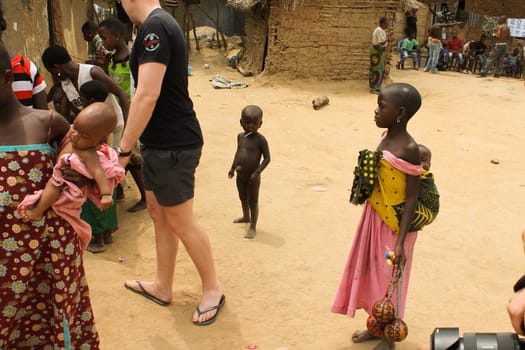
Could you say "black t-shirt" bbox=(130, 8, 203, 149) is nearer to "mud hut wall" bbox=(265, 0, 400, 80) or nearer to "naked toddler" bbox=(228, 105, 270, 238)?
"naked toddler" bbox=(228, 105, 270, 238)

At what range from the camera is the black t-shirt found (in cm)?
260

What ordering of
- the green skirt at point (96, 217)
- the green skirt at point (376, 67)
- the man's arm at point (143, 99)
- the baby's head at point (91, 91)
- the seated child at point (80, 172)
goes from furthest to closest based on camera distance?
1. the green skirt at point (376, 67)
2. the green skirt at point (96, 217)
3. the baby's head at point (91, 91)
4. the man's arm at point (143, 99)
5. the seated child at point (80, 172)

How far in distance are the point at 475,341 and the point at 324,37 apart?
10332mm

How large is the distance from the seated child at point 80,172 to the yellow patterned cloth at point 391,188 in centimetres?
124

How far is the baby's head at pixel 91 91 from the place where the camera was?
12.4ft

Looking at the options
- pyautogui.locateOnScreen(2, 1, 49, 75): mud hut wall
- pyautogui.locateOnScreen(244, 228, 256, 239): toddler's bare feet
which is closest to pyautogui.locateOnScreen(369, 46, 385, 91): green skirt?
pyautogui.locateOnScreen(2, 1, 49, 75): mud hut wall

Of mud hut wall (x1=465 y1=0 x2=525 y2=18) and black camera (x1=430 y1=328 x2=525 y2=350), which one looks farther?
mud hut wall (x1=465 y1=0 x2=525 y2=18)

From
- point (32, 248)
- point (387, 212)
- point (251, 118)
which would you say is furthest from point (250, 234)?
point (32, 248)

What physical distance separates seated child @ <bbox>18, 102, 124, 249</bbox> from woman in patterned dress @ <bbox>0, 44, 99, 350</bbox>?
60 mm

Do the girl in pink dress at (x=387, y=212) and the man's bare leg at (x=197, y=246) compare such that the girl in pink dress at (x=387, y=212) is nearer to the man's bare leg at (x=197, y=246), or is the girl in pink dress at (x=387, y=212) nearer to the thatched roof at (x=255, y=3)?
the man's bare leg at (x=197, y=246)

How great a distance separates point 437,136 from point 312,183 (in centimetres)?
367

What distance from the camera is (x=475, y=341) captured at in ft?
4.77

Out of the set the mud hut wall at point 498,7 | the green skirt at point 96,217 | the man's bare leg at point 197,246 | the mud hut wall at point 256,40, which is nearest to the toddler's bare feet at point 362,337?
the man's bare leg at point 197,246

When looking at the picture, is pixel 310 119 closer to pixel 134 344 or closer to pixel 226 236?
pixel 226 236
